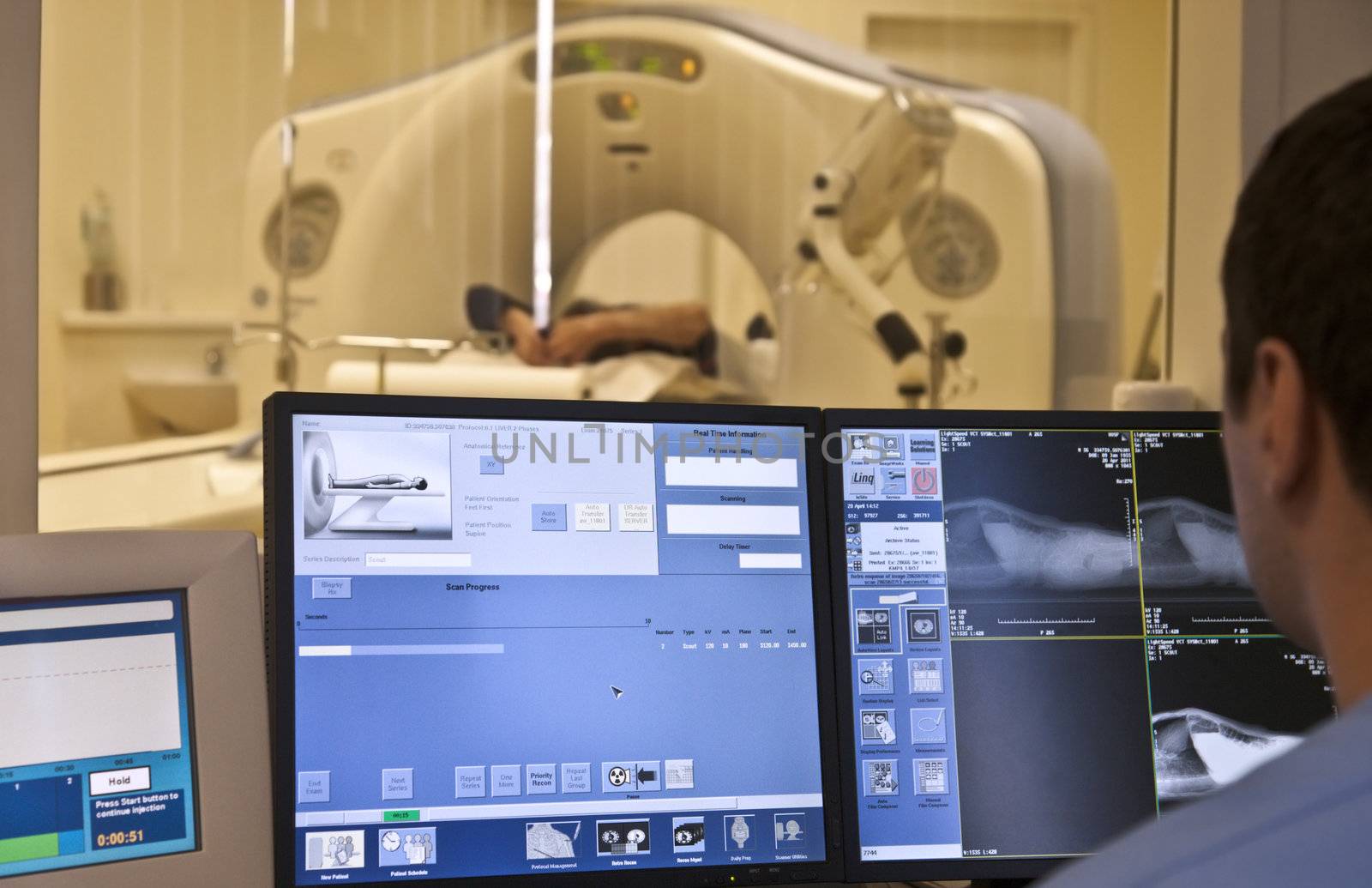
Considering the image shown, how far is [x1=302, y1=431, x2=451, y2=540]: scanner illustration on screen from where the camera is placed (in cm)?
92

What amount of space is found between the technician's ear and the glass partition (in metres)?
2.35

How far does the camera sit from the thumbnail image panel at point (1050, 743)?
38.8 inches

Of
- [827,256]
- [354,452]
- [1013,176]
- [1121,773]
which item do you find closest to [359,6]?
[827,256]

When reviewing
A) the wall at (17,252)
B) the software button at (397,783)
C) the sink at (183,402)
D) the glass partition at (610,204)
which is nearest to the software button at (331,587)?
the software button at (397,783)

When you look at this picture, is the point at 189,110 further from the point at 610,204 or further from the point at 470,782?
the point at 470,782

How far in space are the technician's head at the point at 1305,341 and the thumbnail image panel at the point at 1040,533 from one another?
1.66 ft

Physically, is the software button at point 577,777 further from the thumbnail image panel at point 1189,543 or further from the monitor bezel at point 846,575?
the thumbnail image panel at point 1189,543

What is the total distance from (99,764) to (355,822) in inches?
6.8

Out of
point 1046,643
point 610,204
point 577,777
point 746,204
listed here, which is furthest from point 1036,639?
point 610,204

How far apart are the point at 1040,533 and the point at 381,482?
52 cm

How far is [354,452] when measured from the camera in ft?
3.07

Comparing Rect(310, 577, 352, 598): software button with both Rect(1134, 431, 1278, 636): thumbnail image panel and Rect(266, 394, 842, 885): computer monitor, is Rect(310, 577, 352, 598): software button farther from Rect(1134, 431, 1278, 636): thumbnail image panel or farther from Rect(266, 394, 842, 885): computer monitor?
Rect(1134, 431, 1278, 636): thumbnail image panel

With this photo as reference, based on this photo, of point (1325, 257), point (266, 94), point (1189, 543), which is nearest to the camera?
point (1325, 257)

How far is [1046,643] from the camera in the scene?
1016 millimetres
